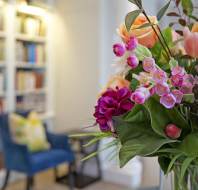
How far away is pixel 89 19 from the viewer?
3826mm

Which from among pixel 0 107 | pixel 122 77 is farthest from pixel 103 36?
pixel 122 77

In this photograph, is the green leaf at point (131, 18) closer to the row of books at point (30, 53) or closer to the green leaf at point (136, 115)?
the green leaf at point (136, 115)

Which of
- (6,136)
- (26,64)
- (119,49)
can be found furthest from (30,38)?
(119,49)

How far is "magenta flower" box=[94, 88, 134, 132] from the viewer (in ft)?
2.47

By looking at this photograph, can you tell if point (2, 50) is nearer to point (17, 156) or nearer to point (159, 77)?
point (17, 156)

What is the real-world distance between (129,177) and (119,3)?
6.34ft

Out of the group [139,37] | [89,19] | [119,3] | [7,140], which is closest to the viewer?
[139,37]

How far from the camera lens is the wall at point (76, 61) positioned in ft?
12.6

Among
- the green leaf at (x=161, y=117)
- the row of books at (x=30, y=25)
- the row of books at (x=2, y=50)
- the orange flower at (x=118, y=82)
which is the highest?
the row of books at (x=30, y=25)

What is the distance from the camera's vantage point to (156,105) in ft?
2.39

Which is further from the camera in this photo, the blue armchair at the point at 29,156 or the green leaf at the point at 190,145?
the blue armchair at the point at 29,156

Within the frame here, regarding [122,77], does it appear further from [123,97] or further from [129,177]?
[129,177]

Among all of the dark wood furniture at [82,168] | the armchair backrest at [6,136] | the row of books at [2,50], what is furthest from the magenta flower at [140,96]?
the row of books at [2,50]

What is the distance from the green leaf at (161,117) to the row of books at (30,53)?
3.26 m
